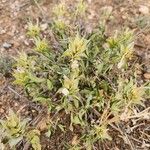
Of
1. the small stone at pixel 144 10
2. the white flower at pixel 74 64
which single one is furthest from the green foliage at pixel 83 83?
the small stone at pixel 144 10

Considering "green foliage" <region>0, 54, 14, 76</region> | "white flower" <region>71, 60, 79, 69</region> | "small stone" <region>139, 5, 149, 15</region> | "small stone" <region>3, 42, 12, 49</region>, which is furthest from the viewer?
"small stone" <region>139, 5, 149, 15</region>

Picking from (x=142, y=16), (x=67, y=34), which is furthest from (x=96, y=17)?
(x=67, y=34)

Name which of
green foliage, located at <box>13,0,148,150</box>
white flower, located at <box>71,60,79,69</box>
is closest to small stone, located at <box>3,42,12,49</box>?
green foliage, located at <box>13,0,148,150</box>

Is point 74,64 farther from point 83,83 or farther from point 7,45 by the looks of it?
point 7,45

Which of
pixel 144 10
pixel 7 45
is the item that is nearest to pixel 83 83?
pixel 7 45

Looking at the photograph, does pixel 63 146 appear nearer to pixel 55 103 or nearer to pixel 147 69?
pixel 55 103

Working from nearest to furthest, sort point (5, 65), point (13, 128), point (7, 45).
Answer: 1. point (13, 128)
2. point (5, 65)
3. point (7, 45)

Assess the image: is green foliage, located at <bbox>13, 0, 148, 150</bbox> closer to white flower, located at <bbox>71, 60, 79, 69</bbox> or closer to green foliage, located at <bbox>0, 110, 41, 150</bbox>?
white flower, located at <bbox>71, 60, 79, 69</bbox>

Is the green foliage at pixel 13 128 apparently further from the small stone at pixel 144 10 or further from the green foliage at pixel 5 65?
the small stone at pixel 144 10
